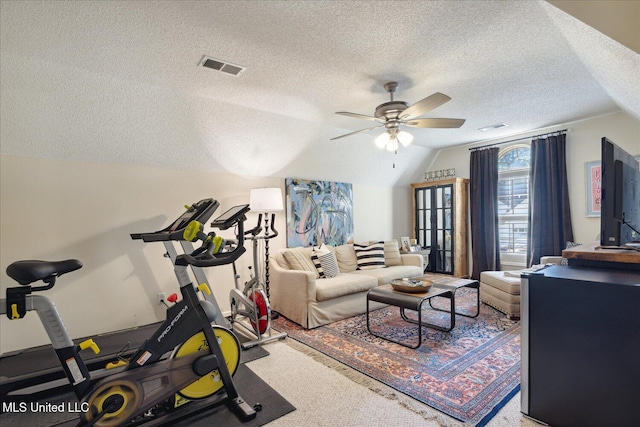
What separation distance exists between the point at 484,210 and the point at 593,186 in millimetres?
1449

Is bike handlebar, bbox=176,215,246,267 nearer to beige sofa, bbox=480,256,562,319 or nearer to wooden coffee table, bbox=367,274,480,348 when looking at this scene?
wooden coffee table, bbox=367,274,480,348

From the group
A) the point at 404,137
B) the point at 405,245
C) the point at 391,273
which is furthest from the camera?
the point at 405,245

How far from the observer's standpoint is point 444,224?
571 cm

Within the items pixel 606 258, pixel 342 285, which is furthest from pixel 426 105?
pixel 342 285

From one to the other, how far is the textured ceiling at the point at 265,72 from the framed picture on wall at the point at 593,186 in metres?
0.71

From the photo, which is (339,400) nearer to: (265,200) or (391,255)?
(265,200)

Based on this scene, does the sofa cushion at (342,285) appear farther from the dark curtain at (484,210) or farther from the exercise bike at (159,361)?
the dark curtain at (484,210)

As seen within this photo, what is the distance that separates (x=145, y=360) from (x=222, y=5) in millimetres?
2139

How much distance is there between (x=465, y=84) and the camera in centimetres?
308

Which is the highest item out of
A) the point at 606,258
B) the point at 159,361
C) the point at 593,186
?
the point at 593,186

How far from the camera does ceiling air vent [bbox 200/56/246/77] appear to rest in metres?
2.52

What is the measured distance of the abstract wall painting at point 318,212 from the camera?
15.5 ft

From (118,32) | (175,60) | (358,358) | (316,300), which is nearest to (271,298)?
(316,300)

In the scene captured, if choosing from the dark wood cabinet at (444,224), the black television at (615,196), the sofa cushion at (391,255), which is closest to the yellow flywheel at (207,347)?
the black television at (615,196)
